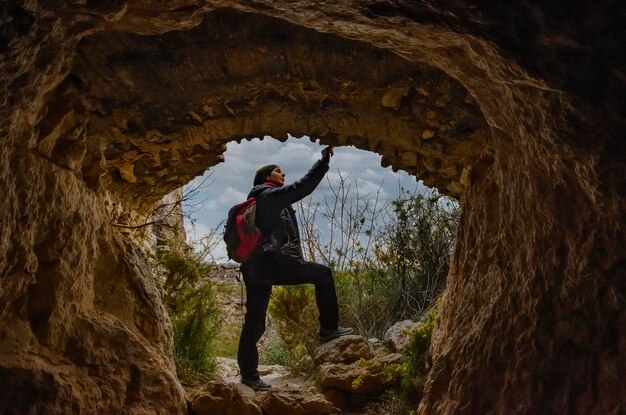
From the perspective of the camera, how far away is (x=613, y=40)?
156cm

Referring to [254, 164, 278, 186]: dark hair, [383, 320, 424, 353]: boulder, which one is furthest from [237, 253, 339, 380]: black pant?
[383, 320, 424, 353]: boulder

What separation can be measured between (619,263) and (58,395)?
2106mm

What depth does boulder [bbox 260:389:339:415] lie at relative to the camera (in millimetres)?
3534

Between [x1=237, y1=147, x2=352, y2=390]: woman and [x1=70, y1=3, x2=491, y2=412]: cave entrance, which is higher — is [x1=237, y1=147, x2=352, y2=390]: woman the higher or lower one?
the lower one

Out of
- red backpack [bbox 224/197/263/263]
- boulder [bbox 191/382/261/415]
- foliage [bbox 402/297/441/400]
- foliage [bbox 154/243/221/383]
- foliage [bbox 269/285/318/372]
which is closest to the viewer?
boulder [bbox 191/382/261/415]

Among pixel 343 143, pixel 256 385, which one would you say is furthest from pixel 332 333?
pixel 343 143

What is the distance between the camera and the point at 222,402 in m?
3.46

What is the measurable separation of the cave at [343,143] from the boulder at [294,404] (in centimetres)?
62

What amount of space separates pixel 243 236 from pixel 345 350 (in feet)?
4.26

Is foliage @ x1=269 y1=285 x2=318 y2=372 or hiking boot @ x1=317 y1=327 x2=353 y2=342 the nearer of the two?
hiking boot @ x1=317 y1=327 x2=353 y2=342

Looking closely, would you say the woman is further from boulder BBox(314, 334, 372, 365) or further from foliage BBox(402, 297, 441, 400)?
foliage BBox(402, 297, 441, 400)

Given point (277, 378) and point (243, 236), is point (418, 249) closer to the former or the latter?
point (277, 378)

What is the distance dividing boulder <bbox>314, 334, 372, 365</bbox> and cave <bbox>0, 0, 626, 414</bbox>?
54.5 inches

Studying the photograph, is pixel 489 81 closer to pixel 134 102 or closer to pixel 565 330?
pixel 565 330
